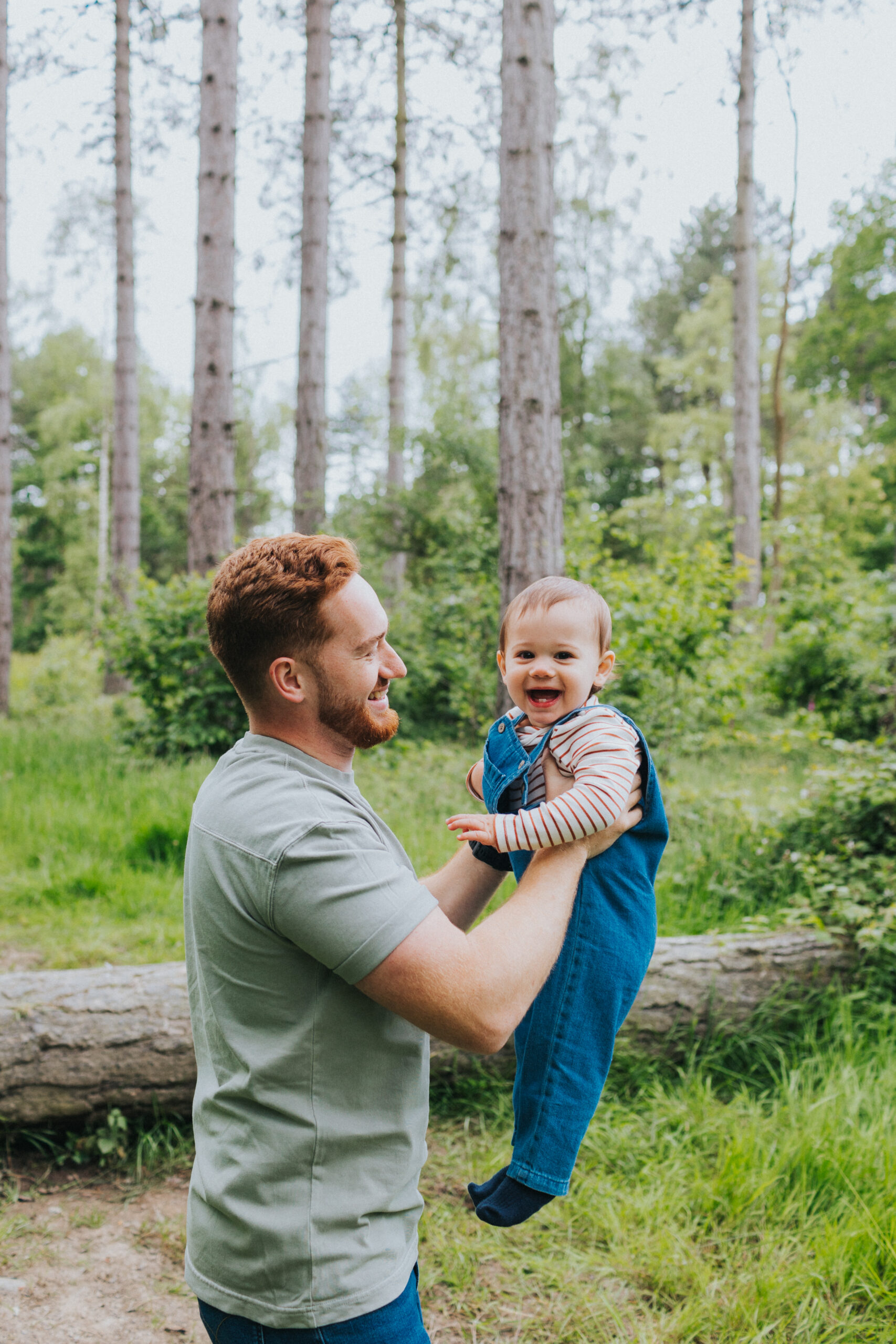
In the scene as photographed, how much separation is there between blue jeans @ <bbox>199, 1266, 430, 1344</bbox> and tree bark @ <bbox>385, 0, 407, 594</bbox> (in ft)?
44.1

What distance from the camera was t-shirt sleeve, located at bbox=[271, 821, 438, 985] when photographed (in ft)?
4.26

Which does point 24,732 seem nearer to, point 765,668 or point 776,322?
point 765,668

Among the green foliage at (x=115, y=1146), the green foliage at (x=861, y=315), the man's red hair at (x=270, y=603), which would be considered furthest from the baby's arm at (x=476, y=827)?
the green foliage at (x=861, y=315)

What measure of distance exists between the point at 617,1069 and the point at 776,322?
90.1 feet

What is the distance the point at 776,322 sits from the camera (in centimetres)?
2711

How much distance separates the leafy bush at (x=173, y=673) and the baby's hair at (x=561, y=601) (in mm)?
6253

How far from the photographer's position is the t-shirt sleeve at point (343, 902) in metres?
1.30

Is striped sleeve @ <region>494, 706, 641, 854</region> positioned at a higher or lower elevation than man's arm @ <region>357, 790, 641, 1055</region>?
higher

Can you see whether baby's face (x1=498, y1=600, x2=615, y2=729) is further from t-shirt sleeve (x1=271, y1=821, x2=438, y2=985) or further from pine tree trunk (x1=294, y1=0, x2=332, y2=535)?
pine tree trunk (x1=294, y1=0, x2=332, y2=535)

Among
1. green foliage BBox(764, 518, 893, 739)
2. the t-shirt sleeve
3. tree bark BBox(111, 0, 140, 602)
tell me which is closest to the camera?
the t-shirt sleeve

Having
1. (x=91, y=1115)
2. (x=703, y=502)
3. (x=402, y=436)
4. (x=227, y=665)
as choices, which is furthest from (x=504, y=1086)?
(x=402, y=436)

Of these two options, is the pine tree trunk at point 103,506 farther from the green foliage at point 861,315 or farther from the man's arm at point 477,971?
the man's arm at point 477,971

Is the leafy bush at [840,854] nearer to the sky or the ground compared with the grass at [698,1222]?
nearer to the sky

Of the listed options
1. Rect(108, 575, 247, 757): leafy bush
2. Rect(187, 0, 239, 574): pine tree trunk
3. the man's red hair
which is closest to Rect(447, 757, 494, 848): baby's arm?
the man's red hair
